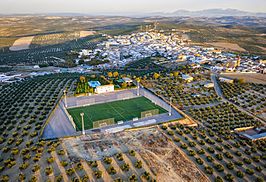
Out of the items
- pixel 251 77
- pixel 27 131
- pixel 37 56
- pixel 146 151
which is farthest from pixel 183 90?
pixel 37 56

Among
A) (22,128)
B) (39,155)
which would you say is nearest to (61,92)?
(22,128)

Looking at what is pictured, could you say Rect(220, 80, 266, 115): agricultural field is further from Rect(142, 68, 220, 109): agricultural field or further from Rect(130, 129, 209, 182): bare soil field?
Rect(130, 129, 209, 182): bare soil field

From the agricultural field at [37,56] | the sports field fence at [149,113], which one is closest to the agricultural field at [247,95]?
the sports field fence at [149,113]

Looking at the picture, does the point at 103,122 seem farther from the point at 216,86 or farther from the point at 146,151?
the point at 216,86

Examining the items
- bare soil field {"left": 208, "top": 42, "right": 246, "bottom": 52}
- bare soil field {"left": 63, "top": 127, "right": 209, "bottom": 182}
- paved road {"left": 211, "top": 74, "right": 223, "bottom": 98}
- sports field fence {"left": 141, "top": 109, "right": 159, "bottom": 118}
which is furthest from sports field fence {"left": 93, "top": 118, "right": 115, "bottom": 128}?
bare soil field {"left": 208, "top": 42, "right": 246, "bottom": 52}

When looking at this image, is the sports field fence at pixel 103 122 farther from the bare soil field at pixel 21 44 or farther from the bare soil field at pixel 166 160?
the bare soil field at pixel 21 44
